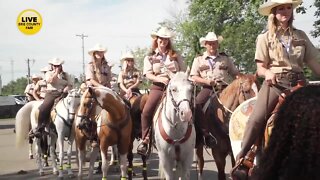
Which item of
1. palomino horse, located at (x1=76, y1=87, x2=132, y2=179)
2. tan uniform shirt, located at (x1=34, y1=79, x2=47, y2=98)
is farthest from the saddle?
tan uniform shirt, located at (x1=34, y1=79, x2=47, y2=98)

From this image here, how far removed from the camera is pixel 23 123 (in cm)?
1192

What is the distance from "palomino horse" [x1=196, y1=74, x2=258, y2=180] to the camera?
6375 mm

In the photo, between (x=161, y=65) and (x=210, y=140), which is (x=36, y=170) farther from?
(x=210, y=140)

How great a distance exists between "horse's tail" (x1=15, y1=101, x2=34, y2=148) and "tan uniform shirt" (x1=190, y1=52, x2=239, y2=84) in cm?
627

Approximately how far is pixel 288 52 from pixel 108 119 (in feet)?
14.7

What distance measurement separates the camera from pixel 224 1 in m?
23.4

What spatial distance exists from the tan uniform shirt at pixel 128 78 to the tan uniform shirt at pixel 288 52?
20.5ft

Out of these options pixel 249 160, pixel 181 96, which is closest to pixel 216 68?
pixel 181 96

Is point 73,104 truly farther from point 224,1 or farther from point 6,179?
point 224,1

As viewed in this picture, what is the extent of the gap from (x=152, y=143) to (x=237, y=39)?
40.3 meters

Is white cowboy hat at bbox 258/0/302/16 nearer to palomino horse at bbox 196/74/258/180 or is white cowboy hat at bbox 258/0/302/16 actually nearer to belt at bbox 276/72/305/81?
belt at bbox 276/72/305/81

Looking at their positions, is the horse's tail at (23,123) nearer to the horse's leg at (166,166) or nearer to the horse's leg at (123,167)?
the horse's leg at (123,167)

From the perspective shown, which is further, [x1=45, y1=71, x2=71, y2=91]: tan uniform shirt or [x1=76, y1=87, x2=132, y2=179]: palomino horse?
[x1=45, y1=71, x2=71, y2=91]: tan uniform shirt

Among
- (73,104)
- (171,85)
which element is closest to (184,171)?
(171,85)
